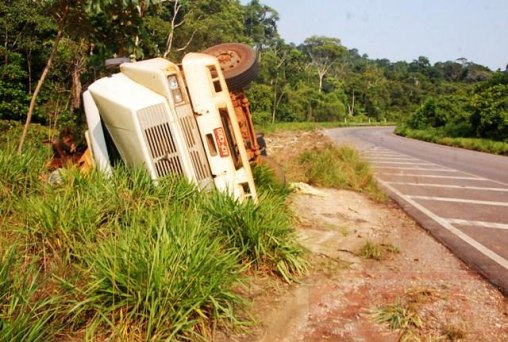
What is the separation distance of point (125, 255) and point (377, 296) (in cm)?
193

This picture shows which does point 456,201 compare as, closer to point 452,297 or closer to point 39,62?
point 452,297

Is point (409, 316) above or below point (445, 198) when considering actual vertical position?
above

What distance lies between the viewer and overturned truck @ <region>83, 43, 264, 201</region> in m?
4.14

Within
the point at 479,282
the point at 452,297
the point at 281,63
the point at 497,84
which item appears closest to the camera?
the point at 452,297

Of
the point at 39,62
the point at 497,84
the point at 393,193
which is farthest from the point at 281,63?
the point at 393,193

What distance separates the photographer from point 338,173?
8.43m

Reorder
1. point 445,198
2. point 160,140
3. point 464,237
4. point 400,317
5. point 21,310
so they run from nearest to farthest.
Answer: point 21,310 < point 400,317 < point 160,140 < point 464,237 < point 445,198

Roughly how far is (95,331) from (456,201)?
6469 millimetres

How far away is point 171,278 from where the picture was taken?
2.54 m

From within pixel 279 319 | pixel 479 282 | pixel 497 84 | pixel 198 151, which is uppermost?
pixel 198 151

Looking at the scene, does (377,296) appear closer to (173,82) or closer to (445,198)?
(173,82)

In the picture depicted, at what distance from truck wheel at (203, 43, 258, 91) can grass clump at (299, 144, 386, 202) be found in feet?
9.54

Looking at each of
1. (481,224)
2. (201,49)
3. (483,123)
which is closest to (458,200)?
(481,224)

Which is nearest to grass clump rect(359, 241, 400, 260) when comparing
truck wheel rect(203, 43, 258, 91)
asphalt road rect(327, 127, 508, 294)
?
asphalt road rect(327, 127, 508, 294)
